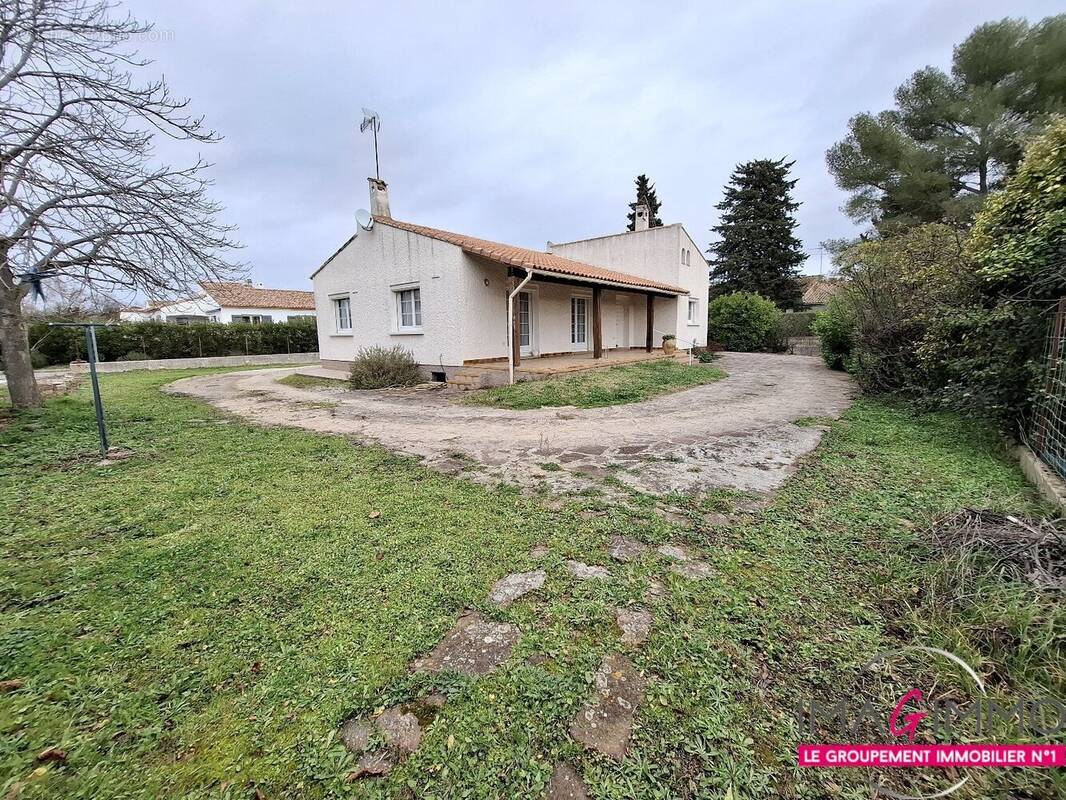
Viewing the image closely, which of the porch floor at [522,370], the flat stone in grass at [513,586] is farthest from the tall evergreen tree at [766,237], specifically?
the flat stone in grass at [513,586]

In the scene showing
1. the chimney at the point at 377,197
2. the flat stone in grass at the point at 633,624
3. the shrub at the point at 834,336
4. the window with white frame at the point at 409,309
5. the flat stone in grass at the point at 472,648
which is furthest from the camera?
the shrub at the point at 834,336

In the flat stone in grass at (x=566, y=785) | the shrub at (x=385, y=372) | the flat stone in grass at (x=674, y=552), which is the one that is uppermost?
the shrub at (x=385, y=372)

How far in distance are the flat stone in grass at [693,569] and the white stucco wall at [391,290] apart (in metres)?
9.42

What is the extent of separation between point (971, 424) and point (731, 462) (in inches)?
159

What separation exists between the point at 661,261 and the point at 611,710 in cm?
1983

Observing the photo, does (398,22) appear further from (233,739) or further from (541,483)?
(233,739)

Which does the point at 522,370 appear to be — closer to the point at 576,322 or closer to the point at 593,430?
the point at 593,430

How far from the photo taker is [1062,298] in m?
4.02

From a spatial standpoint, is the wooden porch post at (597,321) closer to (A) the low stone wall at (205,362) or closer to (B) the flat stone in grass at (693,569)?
(B) the flat stone in grass at (693,569)

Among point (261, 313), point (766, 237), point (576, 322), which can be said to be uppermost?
point (766, 237)

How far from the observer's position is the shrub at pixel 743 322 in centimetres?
2467

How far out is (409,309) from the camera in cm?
1291

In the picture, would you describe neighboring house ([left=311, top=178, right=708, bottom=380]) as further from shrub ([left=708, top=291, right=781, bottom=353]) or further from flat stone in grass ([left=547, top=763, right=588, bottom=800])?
flat stone in grass ([left=547, top=763, right=588, bottom=800])

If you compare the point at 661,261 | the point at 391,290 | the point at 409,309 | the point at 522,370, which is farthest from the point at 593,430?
the point at 661,261
